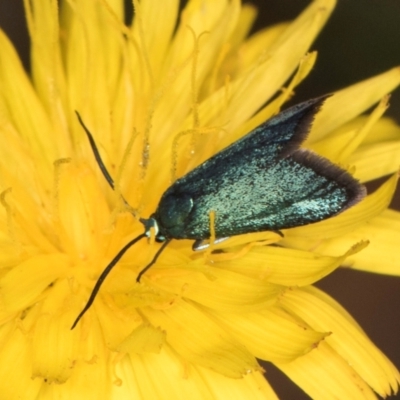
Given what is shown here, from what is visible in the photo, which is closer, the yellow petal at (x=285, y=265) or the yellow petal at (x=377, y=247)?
the yellow petal at (x=285, y=265)

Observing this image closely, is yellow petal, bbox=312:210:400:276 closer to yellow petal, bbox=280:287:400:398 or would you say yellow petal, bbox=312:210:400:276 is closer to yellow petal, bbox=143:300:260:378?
yellow petal, bbox=280:287:400:398

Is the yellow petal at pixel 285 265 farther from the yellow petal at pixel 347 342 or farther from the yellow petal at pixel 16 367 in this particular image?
the yellow petal at pixel 16 367

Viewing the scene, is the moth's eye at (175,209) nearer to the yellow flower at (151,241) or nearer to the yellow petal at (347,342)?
the yellow flower at (151,241)

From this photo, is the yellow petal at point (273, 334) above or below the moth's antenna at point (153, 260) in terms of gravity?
below

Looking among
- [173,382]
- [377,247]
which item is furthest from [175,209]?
[377,247]

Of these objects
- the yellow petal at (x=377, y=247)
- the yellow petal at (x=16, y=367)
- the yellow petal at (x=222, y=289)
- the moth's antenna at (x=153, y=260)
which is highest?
the moth's antenna at (x=153, y=260)

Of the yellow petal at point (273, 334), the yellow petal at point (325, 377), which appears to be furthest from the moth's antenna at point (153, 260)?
the yellow petal at point (325, 377)
